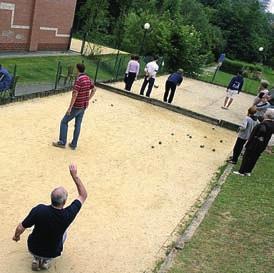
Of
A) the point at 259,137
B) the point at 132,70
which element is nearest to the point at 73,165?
the point at 259,137

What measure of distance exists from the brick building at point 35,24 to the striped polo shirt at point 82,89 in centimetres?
1258

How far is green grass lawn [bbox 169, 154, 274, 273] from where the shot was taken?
5883 mm

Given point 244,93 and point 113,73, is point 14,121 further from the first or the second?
point 244,93

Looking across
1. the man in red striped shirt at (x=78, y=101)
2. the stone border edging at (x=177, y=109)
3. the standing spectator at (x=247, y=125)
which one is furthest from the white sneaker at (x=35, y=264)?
the stone border edging at (x=177, y=109)

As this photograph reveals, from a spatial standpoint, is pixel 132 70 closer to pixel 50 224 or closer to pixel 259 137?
pixel 259 137

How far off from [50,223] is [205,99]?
15.1m

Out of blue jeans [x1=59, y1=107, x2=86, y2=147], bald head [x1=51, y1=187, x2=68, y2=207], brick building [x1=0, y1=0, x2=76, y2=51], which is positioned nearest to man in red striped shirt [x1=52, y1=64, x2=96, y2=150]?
blue jeans [x1=59, y1=107, x2=86, y2=147]

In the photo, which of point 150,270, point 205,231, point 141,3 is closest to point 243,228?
point 205,231

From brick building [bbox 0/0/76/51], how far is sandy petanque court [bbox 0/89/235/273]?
331 inches

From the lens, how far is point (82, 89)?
912 centimetres

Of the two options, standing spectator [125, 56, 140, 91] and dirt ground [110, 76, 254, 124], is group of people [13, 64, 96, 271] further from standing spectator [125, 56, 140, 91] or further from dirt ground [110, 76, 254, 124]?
dirt ground [110, 76, 254, 124]

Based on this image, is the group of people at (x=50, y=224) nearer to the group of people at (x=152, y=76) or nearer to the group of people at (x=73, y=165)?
the group of people at (x=73, y=165)

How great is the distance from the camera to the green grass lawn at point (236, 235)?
588cm

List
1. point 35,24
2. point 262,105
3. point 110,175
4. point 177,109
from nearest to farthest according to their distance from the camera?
point 110,175 → point 262,105 → point 177,109 → point 35,24
